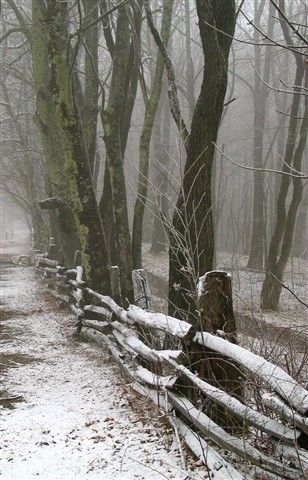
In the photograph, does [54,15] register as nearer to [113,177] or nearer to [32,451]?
[113,177]

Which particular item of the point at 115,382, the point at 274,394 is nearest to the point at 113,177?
the point at 115,382

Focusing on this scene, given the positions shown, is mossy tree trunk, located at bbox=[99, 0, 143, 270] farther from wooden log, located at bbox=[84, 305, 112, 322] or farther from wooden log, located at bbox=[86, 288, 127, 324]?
wooden log, located at bbox=[86, 288, 127, 324]

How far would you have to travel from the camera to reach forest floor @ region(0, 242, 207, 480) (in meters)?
3.29

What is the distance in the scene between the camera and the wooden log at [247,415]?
264 centimetres

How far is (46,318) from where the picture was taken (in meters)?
9.27

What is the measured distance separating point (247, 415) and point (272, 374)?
0.35 metres

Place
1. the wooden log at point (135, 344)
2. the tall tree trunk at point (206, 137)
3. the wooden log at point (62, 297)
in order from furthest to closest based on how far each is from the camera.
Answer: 1. the wooden log at point (62, 297)
2. the tall tree trunk at point (206, 137)
3. the wooden log at point (135, 344)

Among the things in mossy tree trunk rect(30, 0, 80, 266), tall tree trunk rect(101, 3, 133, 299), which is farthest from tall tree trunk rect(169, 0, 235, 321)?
mossy tree trunk rect(30, 0, 80, 266)

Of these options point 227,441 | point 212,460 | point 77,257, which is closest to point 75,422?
point 212,460

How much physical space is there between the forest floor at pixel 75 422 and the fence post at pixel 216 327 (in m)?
0.57

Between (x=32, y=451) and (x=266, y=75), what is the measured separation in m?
17.5

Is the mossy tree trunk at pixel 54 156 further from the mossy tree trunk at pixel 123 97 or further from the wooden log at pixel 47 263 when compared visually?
the wooden log at pixel 47 263

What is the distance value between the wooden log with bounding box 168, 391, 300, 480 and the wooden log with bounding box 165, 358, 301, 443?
14cm

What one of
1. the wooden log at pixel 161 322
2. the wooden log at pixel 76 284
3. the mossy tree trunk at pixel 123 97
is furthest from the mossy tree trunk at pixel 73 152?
the wooden log at pixel 161 322
